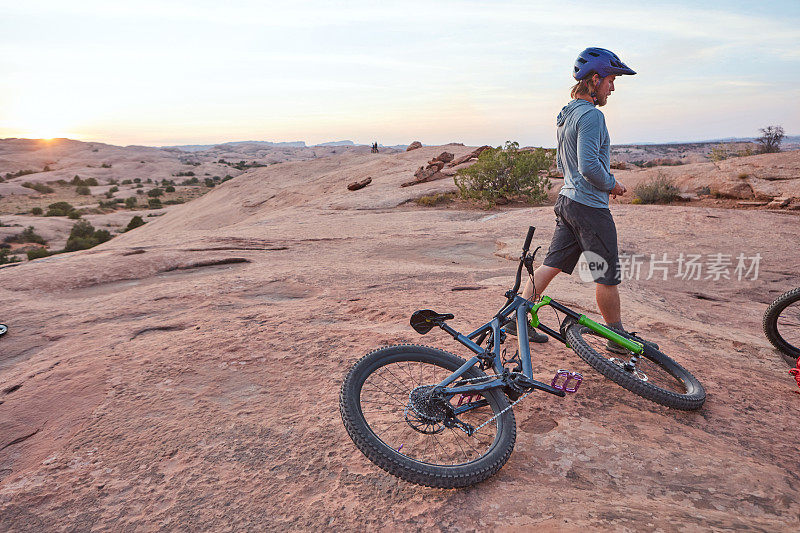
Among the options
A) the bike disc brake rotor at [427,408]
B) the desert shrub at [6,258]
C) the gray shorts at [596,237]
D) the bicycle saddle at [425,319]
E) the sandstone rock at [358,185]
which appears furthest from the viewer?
the sandstone rock at [358,185]

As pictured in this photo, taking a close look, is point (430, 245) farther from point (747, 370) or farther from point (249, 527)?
point (249, 527)

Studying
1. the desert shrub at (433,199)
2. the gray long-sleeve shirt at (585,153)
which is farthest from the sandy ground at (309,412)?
the desert shrub at (433,199)

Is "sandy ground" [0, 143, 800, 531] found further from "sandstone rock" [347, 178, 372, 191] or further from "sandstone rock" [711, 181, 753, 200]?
"sandstone rock" [347, 178, 372, 191]

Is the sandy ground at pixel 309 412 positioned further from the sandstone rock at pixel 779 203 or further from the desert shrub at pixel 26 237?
the desert shrub at pixel 26 237

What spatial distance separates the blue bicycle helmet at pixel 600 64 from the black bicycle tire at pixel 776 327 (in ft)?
7.86

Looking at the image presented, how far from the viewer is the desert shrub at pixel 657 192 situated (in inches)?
558

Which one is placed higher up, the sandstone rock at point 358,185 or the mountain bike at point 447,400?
the sandstone rock at point 358,185

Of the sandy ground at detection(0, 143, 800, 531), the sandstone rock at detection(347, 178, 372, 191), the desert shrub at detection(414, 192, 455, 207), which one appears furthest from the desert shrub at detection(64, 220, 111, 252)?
the sandy ground at detection(0, 143, 800, 531)

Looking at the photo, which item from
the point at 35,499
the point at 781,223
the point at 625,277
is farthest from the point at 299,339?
the point at 781,223

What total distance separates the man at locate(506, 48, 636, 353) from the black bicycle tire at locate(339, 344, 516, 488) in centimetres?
127

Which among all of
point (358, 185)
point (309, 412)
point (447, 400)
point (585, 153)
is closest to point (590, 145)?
point (585, 153)

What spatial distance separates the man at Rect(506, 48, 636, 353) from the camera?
10.7ft

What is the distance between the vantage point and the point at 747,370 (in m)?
3.55

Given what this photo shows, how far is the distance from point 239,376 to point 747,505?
116 inches
